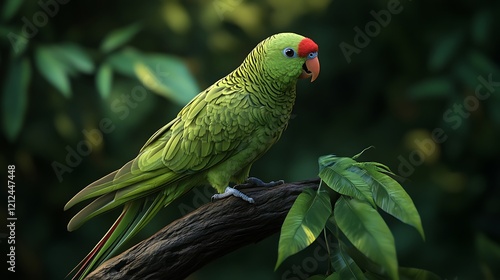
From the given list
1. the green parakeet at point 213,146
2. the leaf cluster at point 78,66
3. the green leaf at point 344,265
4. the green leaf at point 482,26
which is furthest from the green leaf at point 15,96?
the green leaf at point 482,26

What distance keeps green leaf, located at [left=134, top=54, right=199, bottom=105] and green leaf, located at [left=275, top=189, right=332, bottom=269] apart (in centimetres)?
63

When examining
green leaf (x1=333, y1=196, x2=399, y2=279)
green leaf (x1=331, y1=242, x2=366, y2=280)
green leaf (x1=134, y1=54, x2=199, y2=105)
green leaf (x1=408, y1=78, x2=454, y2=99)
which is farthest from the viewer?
green leaf (x1=408, y1=78, x2=454, y2=99)

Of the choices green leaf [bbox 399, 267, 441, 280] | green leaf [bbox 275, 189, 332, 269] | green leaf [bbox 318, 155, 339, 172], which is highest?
green leaf [bbox 318, 155, 339, 172]

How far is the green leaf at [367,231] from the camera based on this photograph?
0.96m

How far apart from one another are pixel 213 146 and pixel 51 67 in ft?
2.33

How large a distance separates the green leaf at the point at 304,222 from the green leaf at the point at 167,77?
0.63m

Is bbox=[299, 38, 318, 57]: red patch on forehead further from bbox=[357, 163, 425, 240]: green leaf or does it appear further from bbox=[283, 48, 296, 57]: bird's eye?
bbox=[357, 163, 425, 240]: green leaf

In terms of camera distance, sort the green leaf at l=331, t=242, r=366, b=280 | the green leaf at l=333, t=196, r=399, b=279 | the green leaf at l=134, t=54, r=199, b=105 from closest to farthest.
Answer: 1. the green leaf at l=333, t=196, r=399, b=279
2. the green leaf at l=331, t=242, r=366, b=280
3. the green leaf at l=134, t=54, r=199, b=105

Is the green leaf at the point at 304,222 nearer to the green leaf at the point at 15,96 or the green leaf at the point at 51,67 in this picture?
the green leaf at the point at 51,67

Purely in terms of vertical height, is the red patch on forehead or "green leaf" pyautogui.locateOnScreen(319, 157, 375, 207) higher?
the red patch on forehead

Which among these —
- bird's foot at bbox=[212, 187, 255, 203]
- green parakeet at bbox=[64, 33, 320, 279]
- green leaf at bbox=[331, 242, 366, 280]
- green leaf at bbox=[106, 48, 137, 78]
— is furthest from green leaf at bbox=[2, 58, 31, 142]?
green leaf at bbox=[331, 242, 366, 280]

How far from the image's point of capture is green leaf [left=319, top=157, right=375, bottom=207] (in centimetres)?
105

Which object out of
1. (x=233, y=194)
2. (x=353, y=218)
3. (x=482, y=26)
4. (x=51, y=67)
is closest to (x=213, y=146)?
(x=233, y=194)

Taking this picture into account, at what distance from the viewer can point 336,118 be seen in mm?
1989
